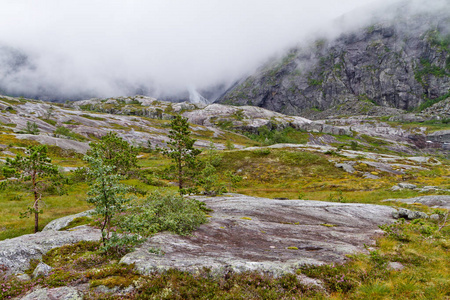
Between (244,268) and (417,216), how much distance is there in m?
25.2

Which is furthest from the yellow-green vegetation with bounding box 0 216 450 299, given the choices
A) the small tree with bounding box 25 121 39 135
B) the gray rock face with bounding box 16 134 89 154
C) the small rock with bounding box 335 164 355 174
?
the small tree with bounding box 25 121 39 135

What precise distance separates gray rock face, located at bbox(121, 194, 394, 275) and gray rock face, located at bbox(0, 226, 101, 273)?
6.06m

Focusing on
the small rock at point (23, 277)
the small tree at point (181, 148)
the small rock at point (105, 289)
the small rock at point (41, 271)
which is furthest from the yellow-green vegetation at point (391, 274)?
the small tree at point (181, 148)

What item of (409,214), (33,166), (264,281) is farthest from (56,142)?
(409,214)

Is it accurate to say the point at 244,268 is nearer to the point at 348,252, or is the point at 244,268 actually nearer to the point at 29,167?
the point at 348,252

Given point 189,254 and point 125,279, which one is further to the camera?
point 189,254

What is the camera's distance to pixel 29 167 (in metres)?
22.4

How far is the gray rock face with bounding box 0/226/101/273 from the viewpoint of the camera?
37.0 ft

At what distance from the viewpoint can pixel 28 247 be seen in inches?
509

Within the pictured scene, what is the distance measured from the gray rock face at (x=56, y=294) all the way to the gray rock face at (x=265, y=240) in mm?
2378

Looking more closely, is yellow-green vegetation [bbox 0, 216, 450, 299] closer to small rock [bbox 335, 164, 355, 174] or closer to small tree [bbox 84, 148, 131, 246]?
small tree [bbox 84, 148, 131, 246]

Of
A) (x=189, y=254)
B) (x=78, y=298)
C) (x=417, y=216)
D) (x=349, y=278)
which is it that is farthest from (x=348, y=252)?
(x=417, y=216)

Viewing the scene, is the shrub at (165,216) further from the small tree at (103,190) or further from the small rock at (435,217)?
the small rock at (435,217)

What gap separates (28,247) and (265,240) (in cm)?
1546
